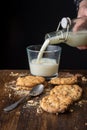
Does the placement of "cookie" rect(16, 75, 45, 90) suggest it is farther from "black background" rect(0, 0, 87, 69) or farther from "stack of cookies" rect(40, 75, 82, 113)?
"black background" rect(0, 0, 87, 69)

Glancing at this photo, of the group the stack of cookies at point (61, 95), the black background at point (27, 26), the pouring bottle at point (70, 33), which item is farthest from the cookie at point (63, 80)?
the black background at point (27, 26)

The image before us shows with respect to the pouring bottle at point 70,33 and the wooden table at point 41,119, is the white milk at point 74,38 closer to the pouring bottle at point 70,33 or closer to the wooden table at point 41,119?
the pouring bottle at point 70,33

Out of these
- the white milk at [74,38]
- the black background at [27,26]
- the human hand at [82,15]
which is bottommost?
the black background at [27,26]

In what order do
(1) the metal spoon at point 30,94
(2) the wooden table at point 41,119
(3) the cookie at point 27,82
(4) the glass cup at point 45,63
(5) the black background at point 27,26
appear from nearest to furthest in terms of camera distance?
(2) the wooden table at point 41,119 → (1) the metal spoon at point 30,94 → (3) the cookie at point 27,82 → (4) the glass cup at point 45,63 → (5) the black background at point 27,26

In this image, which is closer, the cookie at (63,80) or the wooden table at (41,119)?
the wooden table at (41,119)

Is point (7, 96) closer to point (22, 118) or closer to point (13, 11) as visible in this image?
point (22, 118)

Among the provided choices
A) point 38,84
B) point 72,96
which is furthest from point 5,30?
point 72,96
